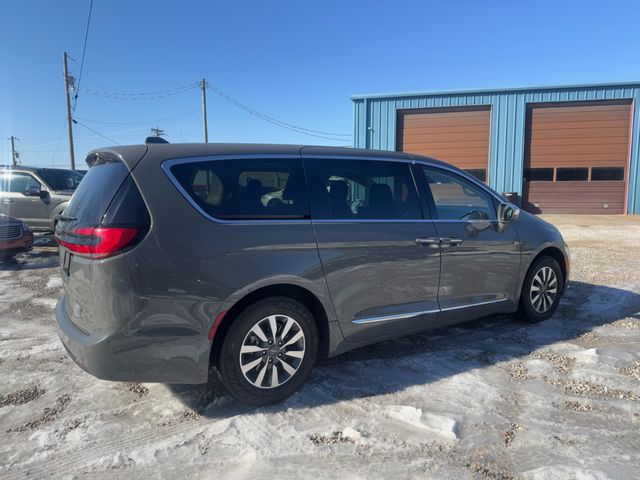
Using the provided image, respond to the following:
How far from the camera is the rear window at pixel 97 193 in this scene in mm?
2781

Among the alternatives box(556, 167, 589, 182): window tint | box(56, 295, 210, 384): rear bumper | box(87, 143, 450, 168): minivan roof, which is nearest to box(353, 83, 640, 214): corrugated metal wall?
box(556, 167, 589, 182): window tint

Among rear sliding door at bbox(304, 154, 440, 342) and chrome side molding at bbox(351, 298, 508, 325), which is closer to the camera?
rear sliding door at bbox(304, 154, 440, 342)

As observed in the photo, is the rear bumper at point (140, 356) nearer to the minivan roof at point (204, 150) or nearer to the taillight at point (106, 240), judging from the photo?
the taillight at point (106, 240)

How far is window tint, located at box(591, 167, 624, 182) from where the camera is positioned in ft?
63.2

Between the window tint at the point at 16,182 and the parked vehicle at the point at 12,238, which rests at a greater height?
the window tint at the point at 16,182

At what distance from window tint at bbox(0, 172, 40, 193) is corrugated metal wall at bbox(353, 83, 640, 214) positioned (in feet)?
42.2

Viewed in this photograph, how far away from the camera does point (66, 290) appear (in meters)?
3.15

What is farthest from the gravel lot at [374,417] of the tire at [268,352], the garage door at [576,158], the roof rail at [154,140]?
the garage door at [576,158]

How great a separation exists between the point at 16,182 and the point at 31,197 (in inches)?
22.5

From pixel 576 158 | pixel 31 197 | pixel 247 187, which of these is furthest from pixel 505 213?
pixel 576 158

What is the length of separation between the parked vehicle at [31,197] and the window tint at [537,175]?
55.9 feet

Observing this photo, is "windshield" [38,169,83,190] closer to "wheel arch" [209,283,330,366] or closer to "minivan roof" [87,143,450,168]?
"minivan roof" [87,143,450,168]

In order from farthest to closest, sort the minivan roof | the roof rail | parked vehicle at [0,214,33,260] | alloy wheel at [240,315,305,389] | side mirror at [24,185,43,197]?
1. side mirror at [24,185,43,197]
2. parked vehicle at [0,214,33,260]
3. the roof rail
4. alloy wheel at [240,315,305,389]
5. the minivan roof

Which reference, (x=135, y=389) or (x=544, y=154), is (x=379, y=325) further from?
(x=544, y=154)
